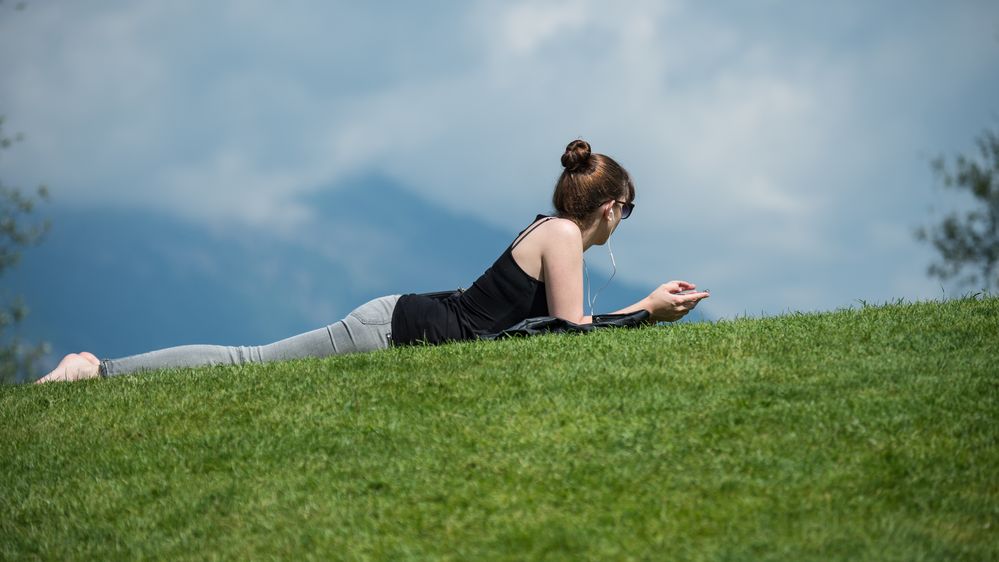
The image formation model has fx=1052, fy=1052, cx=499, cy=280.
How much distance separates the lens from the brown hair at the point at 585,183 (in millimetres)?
8711

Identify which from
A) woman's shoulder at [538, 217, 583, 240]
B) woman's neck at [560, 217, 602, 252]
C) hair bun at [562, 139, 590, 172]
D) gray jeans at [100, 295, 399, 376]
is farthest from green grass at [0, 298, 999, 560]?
hair bun at [562, 139, 590, 172]

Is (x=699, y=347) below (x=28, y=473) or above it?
above

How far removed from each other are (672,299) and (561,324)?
0.94m

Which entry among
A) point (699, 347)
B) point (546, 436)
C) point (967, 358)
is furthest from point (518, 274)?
point (967, 358)

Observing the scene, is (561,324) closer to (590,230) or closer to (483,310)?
(483,310)

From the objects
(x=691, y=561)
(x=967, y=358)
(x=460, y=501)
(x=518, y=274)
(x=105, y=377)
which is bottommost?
(x=691, y=561)

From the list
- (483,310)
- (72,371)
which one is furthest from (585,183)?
(72,371)

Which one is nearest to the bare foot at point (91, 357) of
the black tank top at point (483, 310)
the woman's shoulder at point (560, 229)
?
the black tank top at point (483, 310)

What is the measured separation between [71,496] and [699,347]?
435 cm

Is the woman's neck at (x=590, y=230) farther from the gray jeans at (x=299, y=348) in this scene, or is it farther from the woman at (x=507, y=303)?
the gray jeans at (x=299, y=348)

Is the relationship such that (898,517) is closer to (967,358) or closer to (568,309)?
(967,358)

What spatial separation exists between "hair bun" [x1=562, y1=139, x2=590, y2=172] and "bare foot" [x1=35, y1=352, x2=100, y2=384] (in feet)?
14.4

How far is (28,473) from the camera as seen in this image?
269 inches

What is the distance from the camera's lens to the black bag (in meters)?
8.54
